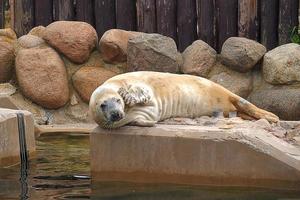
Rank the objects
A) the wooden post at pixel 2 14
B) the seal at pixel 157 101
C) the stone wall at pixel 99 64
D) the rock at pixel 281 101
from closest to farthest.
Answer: the seal at pixel 157 101
the rock at pixel 281 101
the stone wall at pixel 99 64
the wooden post at pixel 2 14

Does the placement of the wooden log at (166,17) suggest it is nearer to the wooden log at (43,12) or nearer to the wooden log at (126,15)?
the wooden log at (126,15)

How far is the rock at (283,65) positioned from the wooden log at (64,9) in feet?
8.23

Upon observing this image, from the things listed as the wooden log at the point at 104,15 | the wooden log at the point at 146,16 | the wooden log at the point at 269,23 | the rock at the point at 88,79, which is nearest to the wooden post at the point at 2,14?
the wooden log at the point at 104,15

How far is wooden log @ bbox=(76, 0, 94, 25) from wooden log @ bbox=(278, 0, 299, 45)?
2306 mm

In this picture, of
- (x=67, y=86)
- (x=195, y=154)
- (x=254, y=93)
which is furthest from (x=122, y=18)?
(x=195, y=154)

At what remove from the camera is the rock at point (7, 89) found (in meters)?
8.32

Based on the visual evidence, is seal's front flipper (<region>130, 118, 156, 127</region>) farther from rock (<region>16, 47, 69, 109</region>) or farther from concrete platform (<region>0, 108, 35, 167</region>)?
rock (<region>16, 47, 69, 109</region>)

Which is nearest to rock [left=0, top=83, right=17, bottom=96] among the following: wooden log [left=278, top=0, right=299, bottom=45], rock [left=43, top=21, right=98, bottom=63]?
rock [left=43, top=21, right=98, bottom=63]

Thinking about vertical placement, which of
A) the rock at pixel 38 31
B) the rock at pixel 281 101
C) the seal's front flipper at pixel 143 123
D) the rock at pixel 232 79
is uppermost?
the rock at pixel 38 31

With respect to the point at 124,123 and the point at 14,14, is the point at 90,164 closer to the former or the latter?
the point at 124,123

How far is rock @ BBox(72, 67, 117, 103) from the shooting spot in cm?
828

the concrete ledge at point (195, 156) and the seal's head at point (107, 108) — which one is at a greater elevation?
the seal's head at point (107, 108)

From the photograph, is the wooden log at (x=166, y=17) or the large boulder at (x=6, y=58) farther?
the wooden log at (x=166, y=17)

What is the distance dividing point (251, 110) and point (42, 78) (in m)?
3.14
